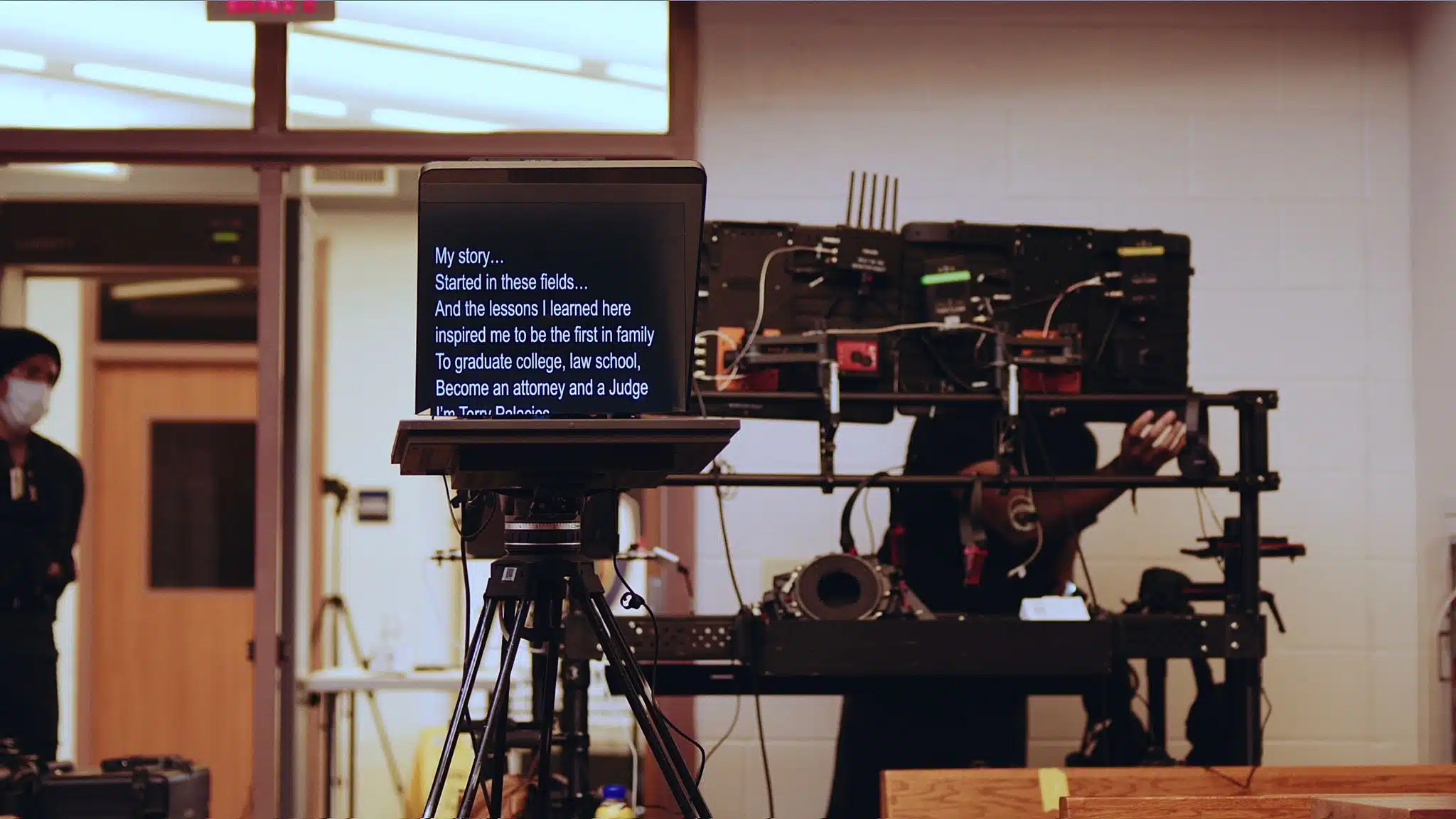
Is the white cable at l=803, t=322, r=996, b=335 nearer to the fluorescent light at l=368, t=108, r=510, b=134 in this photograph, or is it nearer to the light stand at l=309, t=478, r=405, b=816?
the fluorescent light at l=368, t=108, r=510, b=134

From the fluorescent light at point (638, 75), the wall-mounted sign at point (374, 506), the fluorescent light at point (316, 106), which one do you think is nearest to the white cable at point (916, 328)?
the fluorescent light at point (638, 75)

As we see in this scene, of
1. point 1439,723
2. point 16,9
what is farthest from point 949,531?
point 16,9

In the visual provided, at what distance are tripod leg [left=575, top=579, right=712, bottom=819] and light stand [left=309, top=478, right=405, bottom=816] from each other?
3212 mm

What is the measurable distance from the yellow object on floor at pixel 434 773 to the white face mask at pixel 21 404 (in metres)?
1.49

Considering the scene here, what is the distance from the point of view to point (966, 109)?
4246 millimetres

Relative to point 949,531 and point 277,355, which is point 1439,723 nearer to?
point 949,531

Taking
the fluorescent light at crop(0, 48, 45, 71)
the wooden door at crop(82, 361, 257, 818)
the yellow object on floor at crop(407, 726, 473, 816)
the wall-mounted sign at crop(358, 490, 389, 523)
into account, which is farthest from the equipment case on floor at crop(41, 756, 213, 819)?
the wooden door at crop(82, 361, 257, 818)

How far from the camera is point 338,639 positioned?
18.5ft

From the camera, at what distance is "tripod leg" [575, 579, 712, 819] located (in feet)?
6.29

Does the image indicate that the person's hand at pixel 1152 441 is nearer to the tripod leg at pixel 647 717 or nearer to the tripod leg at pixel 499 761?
the tripod leg at pixel 647 717

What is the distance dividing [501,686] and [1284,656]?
9.78 feet

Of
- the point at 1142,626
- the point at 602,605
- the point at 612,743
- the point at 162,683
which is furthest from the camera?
the point at 162,683

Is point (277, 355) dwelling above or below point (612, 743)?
above

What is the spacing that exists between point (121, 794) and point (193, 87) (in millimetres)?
1996
